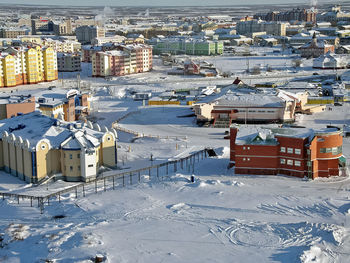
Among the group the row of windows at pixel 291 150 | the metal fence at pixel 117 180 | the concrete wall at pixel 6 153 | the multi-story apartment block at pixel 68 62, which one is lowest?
the metal fence at pixel 117 180

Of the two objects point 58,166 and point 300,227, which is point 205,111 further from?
point 300,227

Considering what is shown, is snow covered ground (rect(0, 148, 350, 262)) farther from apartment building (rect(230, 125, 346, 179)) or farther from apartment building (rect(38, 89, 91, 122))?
apartment building (rect(38, 89, 91, 122))

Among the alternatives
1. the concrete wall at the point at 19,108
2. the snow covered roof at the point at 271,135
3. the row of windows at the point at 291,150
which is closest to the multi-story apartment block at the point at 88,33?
the concrete wall at the point at 19,108

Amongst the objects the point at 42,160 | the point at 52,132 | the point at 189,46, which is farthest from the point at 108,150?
the point at 189,46

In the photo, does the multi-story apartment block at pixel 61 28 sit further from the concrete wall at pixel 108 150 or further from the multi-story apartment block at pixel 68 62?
the concrete wall at pixel 108 150

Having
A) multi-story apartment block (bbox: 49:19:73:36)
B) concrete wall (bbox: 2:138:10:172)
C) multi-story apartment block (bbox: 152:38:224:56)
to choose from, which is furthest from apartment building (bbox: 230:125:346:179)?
multi-story apartment block (bbox: 49:19:73:36)

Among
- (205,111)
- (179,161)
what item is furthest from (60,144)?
(205,111)

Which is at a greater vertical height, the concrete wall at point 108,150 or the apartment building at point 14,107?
the apartment building at point 14,107
